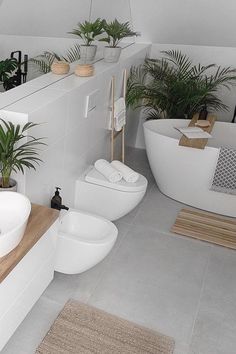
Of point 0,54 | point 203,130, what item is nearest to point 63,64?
point 0,54

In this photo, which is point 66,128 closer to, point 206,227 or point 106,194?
point 106,194

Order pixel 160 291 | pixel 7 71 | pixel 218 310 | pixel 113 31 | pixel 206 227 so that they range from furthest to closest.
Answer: pixel 206 227, pixel 113 31, pixel 160 291, pixel 218 310, pixel 7 71

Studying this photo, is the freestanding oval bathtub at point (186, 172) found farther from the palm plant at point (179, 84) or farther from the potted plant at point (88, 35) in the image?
the potted plant at point (88, 35)

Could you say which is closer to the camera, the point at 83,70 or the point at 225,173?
the point at 83,70

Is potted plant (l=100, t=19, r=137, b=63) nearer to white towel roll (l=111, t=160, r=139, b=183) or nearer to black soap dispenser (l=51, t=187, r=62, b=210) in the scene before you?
white towel roll (l=111, t=160, r=139, b=183)

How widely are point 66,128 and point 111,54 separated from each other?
1016 millimetres

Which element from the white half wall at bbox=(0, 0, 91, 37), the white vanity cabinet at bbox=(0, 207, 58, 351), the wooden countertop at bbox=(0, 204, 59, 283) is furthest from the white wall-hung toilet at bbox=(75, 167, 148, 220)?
the white half wall at bbox=(0, 0, 91, 37)

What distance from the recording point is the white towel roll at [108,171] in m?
2.83

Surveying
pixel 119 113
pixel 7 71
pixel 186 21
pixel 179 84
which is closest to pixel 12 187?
pixel 7 71

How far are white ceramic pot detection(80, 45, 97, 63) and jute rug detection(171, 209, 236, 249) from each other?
1553 millimetres

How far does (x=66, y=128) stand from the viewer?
8.10 ft

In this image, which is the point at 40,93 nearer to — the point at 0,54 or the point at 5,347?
the point at 0,54

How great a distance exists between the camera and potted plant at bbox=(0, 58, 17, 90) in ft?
6.21

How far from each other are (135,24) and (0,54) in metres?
2.39
